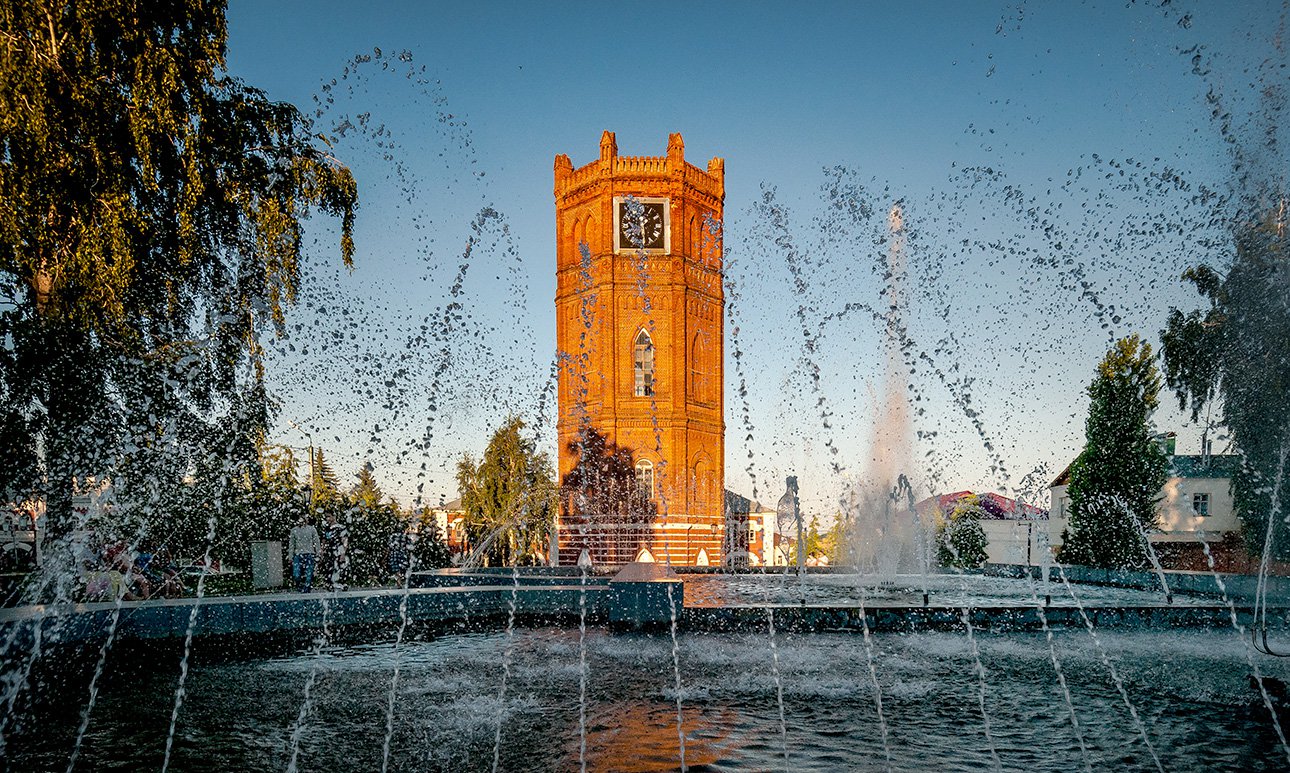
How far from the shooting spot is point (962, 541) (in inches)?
1815

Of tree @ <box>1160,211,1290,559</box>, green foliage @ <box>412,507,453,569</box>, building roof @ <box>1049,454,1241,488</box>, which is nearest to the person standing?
green foliage @ <box>412,507,453,569</box>

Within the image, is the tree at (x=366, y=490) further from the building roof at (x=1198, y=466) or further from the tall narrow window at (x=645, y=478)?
the building roof at (x=1198, y=466)

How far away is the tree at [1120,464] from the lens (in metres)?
27.5

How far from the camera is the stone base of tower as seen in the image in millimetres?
36812

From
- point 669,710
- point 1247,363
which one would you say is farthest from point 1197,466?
point 669,710

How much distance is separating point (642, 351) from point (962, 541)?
21.6 meters

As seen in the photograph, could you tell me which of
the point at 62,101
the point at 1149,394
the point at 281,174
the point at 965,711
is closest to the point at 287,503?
the point at 281,174

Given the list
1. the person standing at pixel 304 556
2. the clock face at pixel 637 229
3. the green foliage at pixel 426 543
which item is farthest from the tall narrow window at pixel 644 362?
the person standing at pixel 304 556

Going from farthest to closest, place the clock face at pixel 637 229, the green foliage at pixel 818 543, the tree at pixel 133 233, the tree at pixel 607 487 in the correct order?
the green foliage at pixel 818 543 < the clock face at pixel 637 229 < the tree at pixel 607 487 < the tree at pixel 133 233

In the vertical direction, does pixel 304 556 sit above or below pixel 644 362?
below

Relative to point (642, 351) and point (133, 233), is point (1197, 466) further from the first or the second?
point (133, 233)

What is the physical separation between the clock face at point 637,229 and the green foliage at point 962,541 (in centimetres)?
2133

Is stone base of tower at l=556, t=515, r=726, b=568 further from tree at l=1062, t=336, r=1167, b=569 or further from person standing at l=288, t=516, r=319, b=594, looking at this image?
person standing at l=288, t=516, r=319, b=594

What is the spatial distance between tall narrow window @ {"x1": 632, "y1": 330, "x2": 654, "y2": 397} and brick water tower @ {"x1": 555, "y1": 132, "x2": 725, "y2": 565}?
5 centimetres
